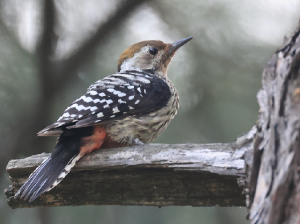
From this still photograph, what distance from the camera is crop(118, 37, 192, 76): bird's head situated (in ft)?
8.44

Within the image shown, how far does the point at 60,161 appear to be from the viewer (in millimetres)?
1505

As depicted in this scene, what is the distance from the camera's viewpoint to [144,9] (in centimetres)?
242

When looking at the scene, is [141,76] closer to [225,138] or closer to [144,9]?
[144,9]

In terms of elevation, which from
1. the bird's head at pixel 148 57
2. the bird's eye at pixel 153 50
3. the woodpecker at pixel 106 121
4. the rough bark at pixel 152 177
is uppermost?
the bird's eye at pixel 153 50

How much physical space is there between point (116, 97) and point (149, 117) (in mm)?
232

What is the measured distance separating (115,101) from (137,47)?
872mm

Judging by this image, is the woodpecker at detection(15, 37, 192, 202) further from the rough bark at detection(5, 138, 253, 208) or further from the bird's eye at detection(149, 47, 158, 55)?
the bird's eye at detection(149, 47, 158, 55)

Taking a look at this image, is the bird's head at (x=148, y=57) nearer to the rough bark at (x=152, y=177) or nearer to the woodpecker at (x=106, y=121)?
the woodpecker at (x=106, y=121)

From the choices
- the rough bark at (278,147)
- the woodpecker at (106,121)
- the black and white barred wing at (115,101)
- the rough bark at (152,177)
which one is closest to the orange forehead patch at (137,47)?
the woodpecker at (106,121)

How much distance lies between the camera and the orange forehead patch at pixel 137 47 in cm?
255

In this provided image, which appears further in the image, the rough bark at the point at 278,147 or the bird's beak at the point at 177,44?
the bird's beak at the point at 177,44

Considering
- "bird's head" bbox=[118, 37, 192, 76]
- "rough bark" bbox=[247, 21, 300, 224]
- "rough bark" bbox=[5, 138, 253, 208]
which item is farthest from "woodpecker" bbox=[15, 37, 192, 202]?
"rough bark" bbox=[247, 21, 300, 224]

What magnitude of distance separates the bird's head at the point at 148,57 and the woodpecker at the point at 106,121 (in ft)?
0.70

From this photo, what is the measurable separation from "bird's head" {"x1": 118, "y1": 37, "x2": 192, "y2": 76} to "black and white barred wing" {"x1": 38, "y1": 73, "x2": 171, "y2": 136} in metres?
0.34
